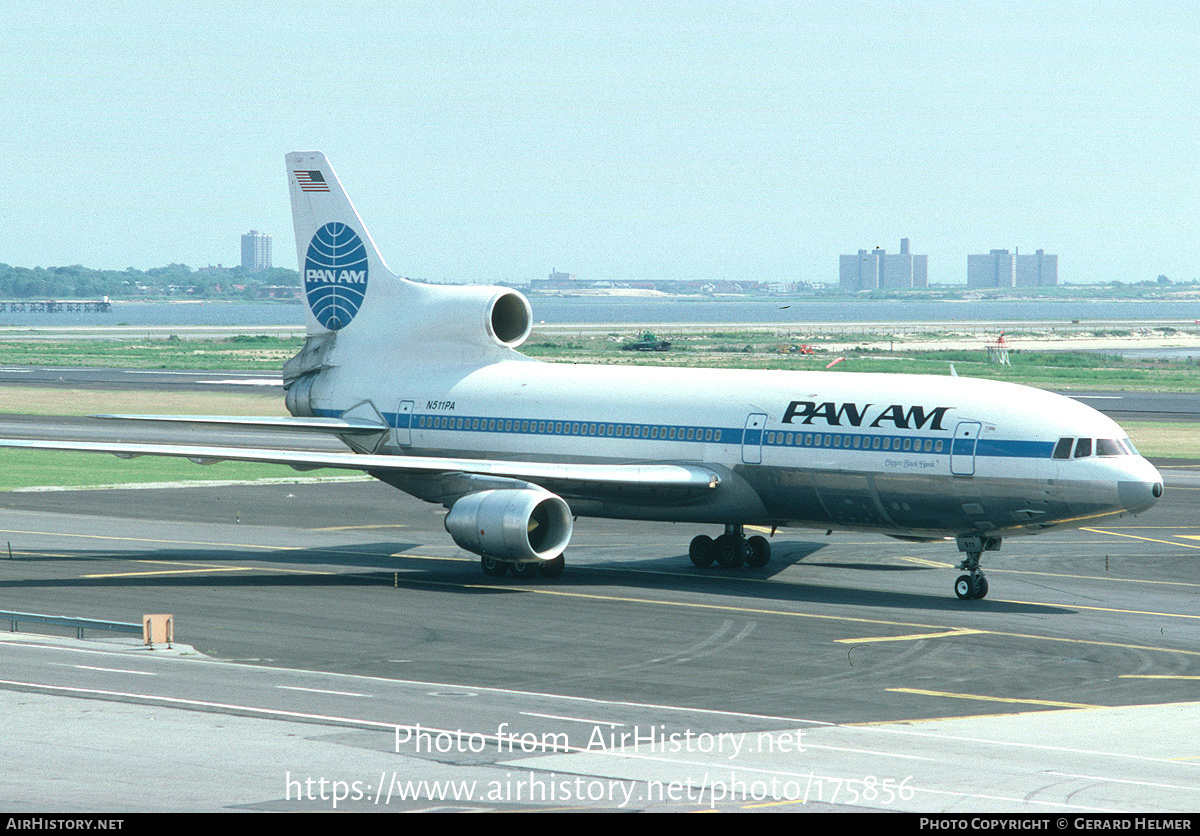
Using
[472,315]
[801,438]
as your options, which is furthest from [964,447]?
[472,315]

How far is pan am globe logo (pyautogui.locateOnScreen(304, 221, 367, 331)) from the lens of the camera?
4725cm

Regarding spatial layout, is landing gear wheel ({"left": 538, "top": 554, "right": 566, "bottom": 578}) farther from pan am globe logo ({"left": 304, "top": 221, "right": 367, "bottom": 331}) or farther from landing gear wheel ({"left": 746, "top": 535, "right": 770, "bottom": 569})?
pan am globe logo ({"left": 304, "top": 221, "right": 367, "bottom": 331})

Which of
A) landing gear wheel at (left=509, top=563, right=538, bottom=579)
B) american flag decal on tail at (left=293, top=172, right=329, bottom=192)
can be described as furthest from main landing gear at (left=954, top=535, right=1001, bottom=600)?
american flag decal on tail at (left=293, top=172, right=329, bottom=192)

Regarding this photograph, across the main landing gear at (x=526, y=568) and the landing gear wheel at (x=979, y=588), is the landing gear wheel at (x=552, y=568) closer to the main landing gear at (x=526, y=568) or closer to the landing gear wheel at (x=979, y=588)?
the main landing gear at (x=526, y=568)

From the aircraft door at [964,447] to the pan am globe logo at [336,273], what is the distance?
64.6 ft

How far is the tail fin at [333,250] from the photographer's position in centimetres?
4706

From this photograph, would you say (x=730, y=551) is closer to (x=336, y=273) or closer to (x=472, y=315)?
(x=472, y=315)

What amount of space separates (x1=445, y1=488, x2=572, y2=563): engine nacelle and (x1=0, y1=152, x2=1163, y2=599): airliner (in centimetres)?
5

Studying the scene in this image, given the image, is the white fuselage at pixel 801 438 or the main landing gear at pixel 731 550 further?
the main landing gear at pixel 731 550

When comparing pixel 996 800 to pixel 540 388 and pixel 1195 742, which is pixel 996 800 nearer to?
pixel 1195 742

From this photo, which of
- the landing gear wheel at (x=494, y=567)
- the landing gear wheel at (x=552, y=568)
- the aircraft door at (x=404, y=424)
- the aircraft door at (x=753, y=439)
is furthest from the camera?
the aircraft door at (x=404, y=424)

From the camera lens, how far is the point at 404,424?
4469 cm

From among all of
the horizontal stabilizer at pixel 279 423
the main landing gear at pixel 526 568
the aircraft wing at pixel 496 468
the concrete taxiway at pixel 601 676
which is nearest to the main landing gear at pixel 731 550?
the concrete taxiway at pixel 601 676

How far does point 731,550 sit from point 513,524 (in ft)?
22.8
